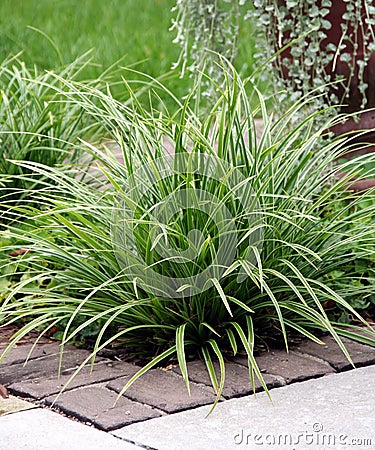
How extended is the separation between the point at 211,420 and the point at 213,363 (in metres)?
0.47

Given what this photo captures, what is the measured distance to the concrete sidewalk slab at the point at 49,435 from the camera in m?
2.02

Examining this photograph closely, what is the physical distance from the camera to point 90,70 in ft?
21.9

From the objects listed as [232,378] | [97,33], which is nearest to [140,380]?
[232,378]

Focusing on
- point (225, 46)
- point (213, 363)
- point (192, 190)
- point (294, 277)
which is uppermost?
point (225, 46)

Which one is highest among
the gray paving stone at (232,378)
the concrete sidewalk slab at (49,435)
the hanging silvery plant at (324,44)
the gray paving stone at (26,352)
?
the hanging silvery plant at (324,44)

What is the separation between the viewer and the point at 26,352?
9.34ft

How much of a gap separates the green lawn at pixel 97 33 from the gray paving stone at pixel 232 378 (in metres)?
3.76

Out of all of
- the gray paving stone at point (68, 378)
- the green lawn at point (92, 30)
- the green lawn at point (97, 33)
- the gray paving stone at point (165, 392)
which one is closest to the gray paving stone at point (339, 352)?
the gray paving stone at point (165, 392)

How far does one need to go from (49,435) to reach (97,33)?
624 cm

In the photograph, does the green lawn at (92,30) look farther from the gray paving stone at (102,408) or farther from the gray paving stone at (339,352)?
the gray paving stone at (102,408)

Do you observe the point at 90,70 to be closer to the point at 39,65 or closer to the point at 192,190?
the point at 39,65

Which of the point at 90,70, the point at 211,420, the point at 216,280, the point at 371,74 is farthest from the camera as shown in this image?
the point at 90,70

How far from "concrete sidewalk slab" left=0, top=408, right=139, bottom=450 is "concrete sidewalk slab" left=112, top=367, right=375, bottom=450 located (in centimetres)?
6

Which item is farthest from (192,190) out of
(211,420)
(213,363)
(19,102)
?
(19,102)
